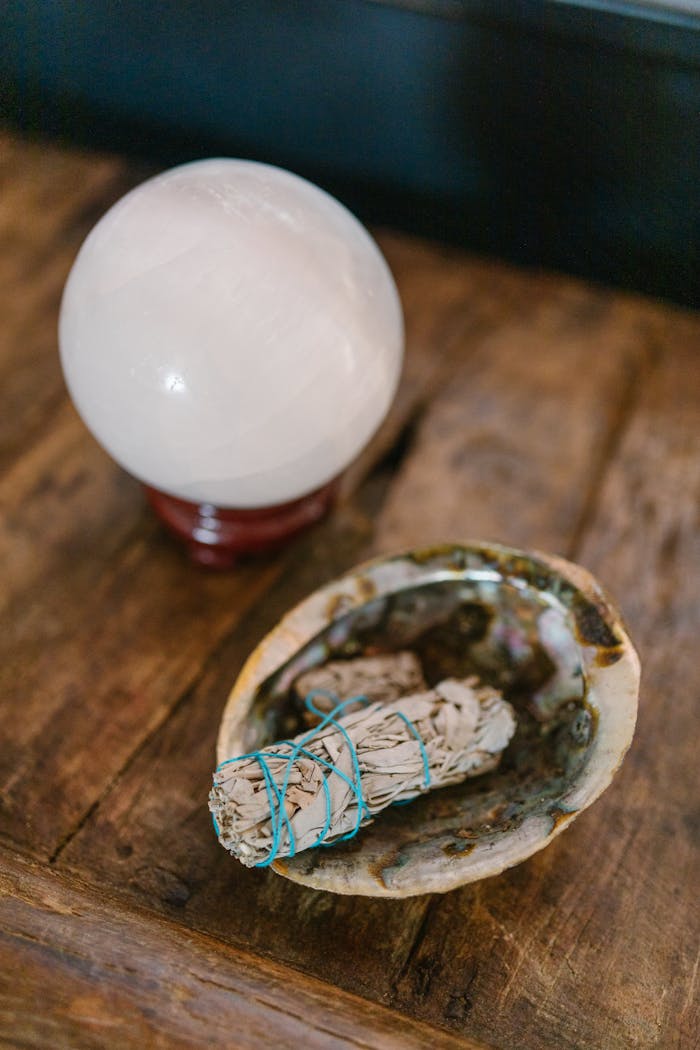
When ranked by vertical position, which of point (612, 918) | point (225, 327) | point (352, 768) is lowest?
point (612, 918)

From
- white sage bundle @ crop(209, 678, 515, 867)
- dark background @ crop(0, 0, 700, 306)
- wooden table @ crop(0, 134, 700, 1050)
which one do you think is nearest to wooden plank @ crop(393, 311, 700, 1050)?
wooden table @ crop(0, 134, 700, 1050)

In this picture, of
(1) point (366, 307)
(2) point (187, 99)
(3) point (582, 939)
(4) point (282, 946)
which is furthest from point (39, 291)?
(3) point (582, 939)

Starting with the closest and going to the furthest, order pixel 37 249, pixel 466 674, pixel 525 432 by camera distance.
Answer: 1. pixel 466 674
2. pixel 525 432
3. pixel 37 249

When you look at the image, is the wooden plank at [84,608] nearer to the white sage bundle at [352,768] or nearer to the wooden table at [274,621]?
the wooden table at [274,621]

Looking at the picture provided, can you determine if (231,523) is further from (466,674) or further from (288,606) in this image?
(466,674)

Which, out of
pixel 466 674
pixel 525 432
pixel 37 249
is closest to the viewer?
pixel 466 674

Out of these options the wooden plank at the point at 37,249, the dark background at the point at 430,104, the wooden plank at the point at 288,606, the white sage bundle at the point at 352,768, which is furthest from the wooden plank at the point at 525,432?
the wooden plank at the point at 37,249

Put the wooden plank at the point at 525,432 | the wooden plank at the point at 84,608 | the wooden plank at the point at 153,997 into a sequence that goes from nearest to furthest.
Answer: the wooden plank at the point at 153,997
the wooden plank at the point at 84,608
the wooden plank at the point at 525,432

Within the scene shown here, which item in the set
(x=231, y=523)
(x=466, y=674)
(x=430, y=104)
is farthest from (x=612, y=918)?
(x=430, y=104)
